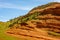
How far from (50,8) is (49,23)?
3.70m

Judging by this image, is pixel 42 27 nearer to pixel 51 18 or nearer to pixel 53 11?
pixel 51 18

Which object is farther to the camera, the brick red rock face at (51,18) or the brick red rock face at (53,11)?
the brick red rock face at (53,11)

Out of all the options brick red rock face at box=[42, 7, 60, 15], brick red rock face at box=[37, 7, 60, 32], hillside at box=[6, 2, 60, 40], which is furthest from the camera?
brick red rock face at box=[42, 7, 60, 15]

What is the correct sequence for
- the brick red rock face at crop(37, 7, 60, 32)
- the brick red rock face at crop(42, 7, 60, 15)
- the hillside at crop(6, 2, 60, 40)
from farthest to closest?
the brick red rock face at crop(42, 7, 60, 15), the brick red rock face at crop(37, 7, 60, 32), the hillside at crop(6, 2, 60, 40)

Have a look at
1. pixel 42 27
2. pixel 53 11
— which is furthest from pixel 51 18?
pixel 42 27

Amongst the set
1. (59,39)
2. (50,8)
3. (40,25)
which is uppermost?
(50,8)

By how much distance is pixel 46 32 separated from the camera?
1464 inches

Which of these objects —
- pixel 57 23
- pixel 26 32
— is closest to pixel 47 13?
pixel 57 23

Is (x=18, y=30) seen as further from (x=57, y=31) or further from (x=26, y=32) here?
(x=57, y=31)

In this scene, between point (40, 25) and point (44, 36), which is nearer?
point (44, 36)

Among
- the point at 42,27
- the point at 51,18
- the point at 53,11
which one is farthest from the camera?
the point at 53,11

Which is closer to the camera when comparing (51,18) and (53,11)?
(51,18)

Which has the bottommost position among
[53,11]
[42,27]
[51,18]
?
[42,27]

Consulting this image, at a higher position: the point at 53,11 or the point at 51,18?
the point at 53,11
